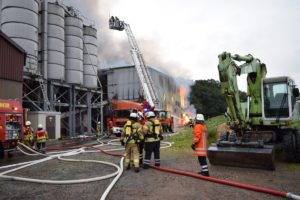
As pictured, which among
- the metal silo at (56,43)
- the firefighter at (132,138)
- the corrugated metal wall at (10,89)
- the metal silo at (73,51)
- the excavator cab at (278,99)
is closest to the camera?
the firefighter at (132,138)

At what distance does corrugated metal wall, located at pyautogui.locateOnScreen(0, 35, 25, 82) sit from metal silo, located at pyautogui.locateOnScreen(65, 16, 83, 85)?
7499 millimetres

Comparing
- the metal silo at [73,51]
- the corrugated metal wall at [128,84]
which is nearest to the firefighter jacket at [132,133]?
the metal silo at [73,51]

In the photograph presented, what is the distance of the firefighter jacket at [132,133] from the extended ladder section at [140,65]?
17.9m

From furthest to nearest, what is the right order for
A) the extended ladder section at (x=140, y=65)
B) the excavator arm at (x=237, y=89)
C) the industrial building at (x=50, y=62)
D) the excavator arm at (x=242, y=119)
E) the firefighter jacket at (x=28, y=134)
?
the extended ladder section at (x=140, y=65)
the industrial building at (x=50, y=62)
the firefighter jacket at (x=28, y=134)
the excavator arm at (x=237, y=89)
the excavator arm at (x=242, y=119)

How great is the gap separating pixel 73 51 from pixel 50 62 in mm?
3555

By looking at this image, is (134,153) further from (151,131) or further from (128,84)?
(128,84)

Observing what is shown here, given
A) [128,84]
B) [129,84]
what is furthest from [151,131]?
[128,84]

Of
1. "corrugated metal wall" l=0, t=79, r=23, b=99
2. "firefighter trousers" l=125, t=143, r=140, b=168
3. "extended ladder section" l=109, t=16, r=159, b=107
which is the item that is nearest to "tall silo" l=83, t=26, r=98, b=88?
"extended ladder section" l=109, t=16, r=159, b=107

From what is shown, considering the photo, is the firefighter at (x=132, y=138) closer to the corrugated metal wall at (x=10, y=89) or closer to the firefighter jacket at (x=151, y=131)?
the firefighter jacket at (x=151, y=131)

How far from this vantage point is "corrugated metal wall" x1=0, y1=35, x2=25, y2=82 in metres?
19.2

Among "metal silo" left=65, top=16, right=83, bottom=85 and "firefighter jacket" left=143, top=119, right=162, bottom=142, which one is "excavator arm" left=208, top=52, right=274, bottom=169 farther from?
"metal silo" left=65, top=16, right=83, bottom=85

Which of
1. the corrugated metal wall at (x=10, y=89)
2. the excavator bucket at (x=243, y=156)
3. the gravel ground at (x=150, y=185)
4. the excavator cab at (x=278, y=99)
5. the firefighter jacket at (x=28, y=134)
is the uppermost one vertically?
the corrugated metal wall at (x=10, y=89)

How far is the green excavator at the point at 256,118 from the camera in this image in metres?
8.06

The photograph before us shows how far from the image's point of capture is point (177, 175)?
7.61 metres
